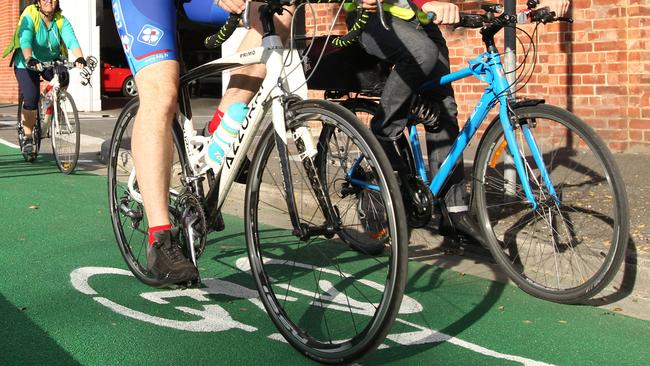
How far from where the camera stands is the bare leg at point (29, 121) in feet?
34.2

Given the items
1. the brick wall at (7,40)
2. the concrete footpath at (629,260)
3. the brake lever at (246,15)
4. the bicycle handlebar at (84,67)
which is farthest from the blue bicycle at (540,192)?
the brick wall at (7,40)

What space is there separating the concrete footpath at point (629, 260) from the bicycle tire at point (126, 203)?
0.44 m

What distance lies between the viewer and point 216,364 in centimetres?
350

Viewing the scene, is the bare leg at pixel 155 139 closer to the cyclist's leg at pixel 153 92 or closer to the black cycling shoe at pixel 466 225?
the cyclist's leg at pixel 153 92

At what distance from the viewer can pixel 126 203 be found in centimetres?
486

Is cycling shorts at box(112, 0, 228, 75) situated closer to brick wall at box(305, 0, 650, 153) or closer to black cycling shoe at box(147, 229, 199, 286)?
black cycling shoe at box(147, 229, 199, 286)

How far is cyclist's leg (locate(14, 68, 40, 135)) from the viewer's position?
10.2 m

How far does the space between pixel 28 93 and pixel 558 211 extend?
25.1ft

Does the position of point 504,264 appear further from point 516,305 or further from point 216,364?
point 216,364

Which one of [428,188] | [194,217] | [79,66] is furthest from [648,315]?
[79,66]

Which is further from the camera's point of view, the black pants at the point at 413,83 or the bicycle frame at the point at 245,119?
the black pants at the point at 413,83

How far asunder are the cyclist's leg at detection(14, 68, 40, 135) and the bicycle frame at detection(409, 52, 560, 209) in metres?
6.43

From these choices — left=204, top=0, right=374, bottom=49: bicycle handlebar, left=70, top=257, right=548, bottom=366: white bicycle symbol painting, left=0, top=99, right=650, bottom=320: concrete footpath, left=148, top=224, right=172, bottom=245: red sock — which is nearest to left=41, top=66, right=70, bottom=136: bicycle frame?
left=0, top=99, right=650, bottom=320: concrete footpath

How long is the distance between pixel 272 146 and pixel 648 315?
6.83 feet
